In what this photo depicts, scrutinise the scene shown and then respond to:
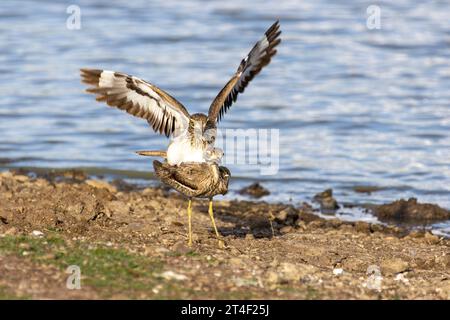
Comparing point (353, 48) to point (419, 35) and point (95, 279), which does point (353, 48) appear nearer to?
point (419, 35)

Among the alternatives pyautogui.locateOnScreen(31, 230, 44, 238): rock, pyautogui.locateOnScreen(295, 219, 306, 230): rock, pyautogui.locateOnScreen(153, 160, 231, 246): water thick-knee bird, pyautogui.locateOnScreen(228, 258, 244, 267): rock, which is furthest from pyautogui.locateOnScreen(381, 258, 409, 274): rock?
pyautogui.locateOnScreen(31, 230, 44, 238): rock

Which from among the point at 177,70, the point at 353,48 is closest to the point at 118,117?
the point at 177,70

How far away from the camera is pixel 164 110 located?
961 centimetres

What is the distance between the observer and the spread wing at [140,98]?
9352 millimetres

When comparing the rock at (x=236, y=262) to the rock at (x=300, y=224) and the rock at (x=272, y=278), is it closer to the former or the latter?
the rock at (x=272, y=278)

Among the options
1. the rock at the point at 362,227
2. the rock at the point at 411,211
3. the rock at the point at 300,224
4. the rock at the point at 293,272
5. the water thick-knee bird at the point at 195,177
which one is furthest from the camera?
the rock at the point at 411,211

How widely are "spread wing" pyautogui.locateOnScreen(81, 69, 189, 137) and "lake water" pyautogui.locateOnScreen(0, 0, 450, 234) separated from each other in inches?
168

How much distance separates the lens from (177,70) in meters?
20.3

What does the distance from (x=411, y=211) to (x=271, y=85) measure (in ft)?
23.5

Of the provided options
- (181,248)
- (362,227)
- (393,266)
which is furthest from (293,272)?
(362,227)

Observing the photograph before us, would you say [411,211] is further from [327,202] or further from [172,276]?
[172,276]

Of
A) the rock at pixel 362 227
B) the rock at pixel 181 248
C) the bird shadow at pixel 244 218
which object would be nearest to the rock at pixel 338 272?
the rock at pixel 181 248
